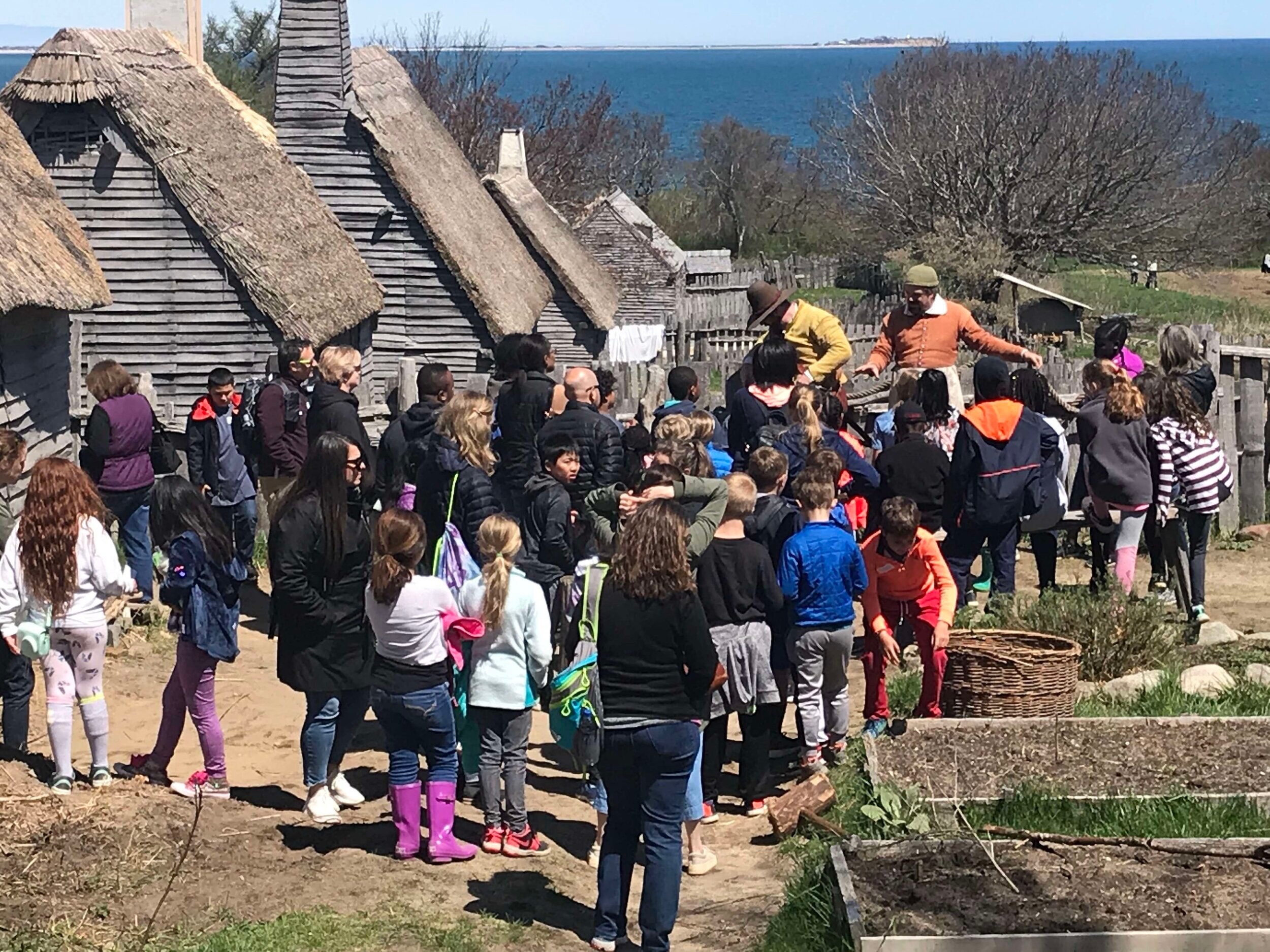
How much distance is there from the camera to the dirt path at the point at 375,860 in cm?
665

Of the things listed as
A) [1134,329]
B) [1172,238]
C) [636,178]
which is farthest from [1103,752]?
[636,178]

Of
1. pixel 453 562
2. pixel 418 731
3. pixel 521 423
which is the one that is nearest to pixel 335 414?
pixel 521 423

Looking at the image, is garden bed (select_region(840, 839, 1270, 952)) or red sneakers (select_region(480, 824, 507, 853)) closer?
garden bed (select_region(840, 839, 1270, 952))

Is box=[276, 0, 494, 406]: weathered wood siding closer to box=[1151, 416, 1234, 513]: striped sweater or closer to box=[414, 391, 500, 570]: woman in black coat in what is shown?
box=[414, 391, 500, 570]: woman in black coat

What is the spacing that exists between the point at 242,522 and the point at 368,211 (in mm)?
7843

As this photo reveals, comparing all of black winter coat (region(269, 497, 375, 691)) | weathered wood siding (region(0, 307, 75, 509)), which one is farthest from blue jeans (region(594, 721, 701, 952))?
weathered wood siding (region(0, 307, 75, 509))

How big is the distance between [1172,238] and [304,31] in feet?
100

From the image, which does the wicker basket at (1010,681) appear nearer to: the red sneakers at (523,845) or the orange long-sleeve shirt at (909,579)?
the orange long-sleeve shirt at (909,579)

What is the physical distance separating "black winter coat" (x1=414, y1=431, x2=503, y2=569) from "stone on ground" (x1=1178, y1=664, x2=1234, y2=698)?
13.3 feet

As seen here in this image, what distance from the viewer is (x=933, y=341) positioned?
34.9 feet

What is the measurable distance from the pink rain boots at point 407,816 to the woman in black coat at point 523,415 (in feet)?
9.29

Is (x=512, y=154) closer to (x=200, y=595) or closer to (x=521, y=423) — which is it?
(x=521, y=423)

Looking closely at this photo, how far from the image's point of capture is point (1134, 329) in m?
34.6

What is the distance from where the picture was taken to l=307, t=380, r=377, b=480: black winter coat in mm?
10055
